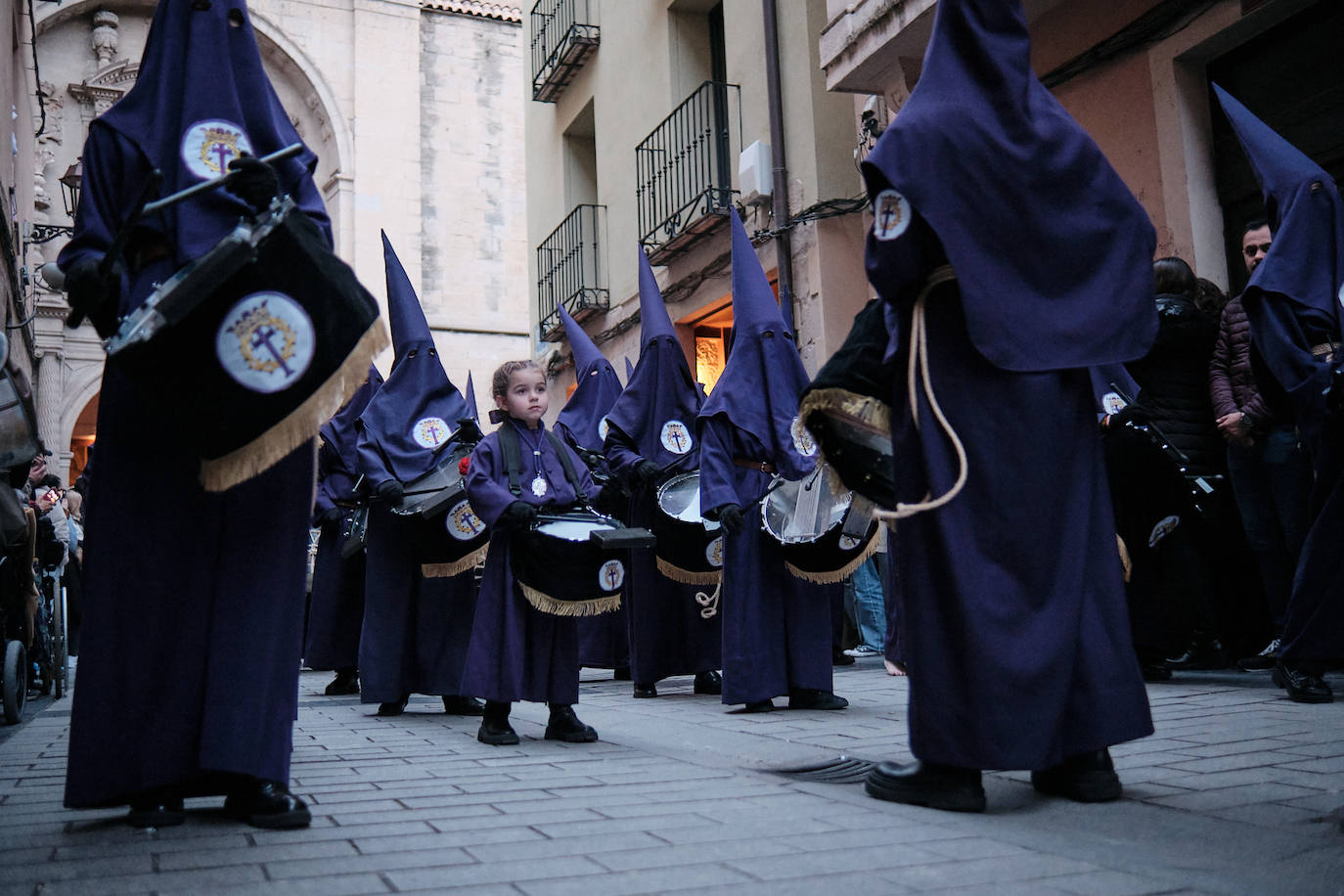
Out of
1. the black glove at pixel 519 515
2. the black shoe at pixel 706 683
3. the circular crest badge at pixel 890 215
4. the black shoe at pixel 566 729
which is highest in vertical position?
the circular crest badge at pixel 890 215

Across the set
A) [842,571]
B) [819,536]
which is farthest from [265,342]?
[842,571]

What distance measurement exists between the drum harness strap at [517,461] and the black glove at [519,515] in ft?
0.50

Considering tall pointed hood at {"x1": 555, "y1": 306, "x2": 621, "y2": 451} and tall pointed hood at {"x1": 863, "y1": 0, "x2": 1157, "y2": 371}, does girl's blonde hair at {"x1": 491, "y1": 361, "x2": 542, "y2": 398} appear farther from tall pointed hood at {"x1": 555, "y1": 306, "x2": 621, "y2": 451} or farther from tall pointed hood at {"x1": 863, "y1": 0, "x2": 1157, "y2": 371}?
tall pointed hood at {"x1": 555, "y1": 306, "x2": 621, "y2": 451}

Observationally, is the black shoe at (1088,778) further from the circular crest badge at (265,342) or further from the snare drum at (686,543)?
the snare drum at (686,543)

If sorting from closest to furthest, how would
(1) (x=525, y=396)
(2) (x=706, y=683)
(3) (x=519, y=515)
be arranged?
(3) (x=519, y=515)
(1) (x=525, y=396)
(2) (x=706, y=683)

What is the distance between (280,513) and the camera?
3.32m

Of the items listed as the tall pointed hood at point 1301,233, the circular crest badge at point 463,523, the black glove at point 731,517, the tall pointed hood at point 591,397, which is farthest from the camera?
the tall pointed hood at point 591,397

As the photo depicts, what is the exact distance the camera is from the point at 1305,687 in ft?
16.5

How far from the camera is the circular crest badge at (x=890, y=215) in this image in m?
3.23

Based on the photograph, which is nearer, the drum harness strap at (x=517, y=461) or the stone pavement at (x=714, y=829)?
the stone pavement at (x=714, y=829)

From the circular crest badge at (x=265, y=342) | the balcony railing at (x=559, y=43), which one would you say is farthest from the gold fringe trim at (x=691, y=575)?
the balcony railing at (x=559, y=43)

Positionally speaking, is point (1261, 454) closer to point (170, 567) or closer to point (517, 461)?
point (517, 461)

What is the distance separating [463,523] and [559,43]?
12069mm

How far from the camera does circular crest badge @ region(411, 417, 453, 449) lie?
6.84 meters
